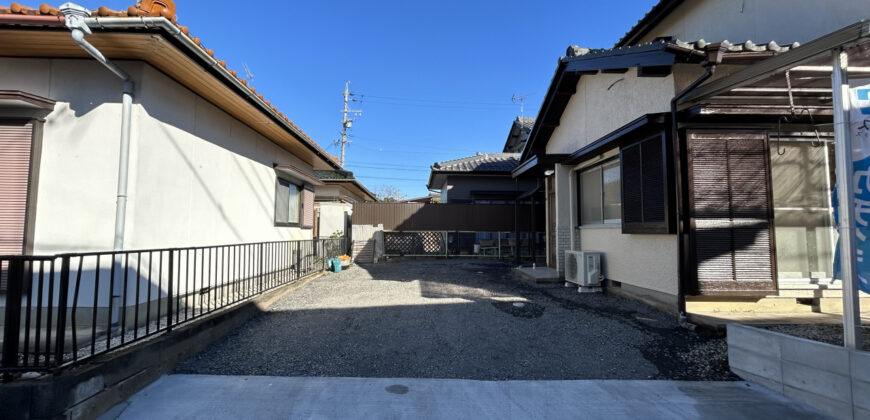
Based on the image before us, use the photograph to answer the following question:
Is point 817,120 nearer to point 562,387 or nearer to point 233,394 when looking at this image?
point 562,387

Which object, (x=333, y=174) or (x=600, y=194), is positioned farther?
(x=333, y=174)

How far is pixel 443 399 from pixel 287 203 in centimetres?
616

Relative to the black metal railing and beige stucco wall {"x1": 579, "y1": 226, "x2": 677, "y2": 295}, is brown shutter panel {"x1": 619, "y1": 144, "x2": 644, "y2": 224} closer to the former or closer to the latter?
beige stucco wall {"x1": 579, "y1": 226, "x2": 677, "y2": 295}

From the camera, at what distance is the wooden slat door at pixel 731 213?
4.00 metres

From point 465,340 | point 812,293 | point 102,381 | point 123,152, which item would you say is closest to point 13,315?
point 102,381

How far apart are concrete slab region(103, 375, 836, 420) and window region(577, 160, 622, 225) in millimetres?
3571

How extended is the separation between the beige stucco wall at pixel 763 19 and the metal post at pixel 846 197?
291 centimetres

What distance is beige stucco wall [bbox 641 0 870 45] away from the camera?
4.12m

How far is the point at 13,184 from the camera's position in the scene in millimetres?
3512

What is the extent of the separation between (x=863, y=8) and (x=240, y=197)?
8.25 meters

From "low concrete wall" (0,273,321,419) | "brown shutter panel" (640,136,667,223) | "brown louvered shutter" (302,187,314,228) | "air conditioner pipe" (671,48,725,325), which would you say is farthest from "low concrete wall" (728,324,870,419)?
"brown louvered shutter" (302,187,314,228)

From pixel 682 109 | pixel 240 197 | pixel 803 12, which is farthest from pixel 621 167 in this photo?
pixel 240 197

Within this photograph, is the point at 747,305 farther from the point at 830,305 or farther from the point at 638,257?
the point at 638,257

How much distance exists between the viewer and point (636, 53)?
427 cm
